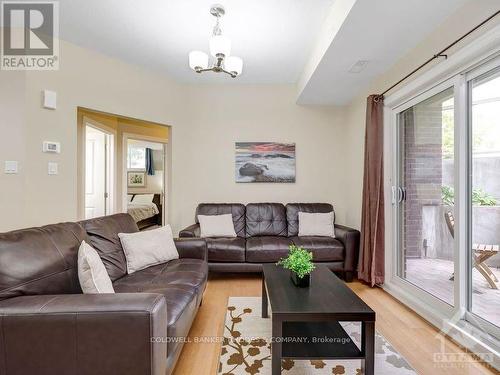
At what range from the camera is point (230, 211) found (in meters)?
3.88

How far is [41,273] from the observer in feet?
4.44

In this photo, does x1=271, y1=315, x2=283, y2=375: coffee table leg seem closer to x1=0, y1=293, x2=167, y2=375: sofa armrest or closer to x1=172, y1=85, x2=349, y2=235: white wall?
x1=0, y1=293, x2=167, y2=375: sofa armrest

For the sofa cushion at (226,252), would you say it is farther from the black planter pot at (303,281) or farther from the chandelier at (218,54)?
the chandelier at (218,54)

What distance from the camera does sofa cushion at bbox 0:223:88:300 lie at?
4.12 feet

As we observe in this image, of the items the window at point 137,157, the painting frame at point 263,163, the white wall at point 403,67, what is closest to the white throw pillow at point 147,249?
the painting frame at point 263,163

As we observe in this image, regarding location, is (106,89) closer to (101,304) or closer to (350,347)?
(101,304)

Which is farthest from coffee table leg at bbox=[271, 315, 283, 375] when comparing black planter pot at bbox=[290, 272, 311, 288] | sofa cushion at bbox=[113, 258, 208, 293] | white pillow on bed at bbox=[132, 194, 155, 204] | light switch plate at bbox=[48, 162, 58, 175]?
white pillow on bed at bbox=[132, 194, 155, 204]

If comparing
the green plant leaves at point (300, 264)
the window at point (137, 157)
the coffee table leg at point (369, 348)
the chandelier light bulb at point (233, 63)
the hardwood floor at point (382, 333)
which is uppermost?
the chandelier light bulb at point (233, 63)

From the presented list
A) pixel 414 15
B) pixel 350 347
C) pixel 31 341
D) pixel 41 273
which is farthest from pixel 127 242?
pixel 414 15

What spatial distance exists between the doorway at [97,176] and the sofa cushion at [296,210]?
2893mm

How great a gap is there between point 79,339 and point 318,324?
136 centimetres

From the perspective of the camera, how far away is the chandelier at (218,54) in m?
2.24

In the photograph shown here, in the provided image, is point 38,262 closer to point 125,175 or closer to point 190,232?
point 190,232

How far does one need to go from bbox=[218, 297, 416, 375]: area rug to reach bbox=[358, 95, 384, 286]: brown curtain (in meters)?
0.95
